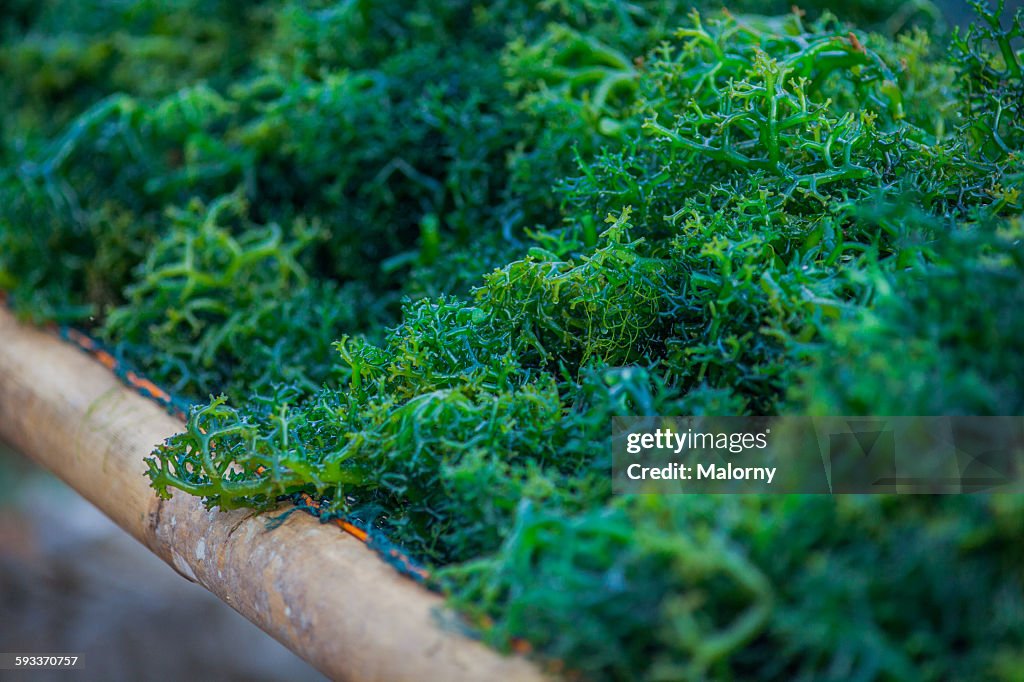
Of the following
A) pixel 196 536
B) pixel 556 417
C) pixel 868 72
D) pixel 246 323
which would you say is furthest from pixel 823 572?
pixel 246 323

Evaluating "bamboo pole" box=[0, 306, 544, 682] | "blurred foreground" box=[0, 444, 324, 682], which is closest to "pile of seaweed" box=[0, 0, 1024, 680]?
"bamboo pole" box=[0, 306, 544, 682]

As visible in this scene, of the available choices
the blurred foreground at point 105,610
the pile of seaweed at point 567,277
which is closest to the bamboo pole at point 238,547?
the pile of seaweed at point 567,277

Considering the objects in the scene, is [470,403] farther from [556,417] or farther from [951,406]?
[951,406]

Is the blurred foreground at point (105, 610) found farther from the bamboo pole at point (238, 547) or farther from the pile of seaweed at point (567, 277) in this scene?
the pile of seaweed at point (567, 277)

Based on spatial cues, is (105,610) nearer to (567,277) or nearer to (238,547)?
(238,547)

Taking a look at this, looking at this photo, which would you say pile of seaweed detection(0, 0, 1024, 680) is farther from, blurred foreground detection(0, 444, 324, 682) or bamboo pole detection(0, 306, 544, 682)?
blurred foreground detection(0, 444, 324, 682)

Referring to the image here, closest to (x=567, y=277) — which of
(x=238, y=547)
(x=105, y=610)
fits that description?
(x=238, y=547)
